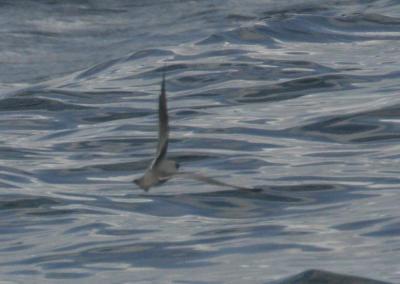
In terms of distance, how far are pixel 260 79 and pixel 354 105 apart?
1.49 metres

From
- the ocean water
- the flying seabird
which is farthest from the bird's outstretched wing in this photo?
the ocean water

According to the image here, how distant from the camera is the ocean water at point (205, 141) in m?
8.07

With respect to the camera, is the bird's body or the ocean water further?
the ocean water

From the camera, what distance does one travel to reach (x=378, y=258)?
7.64 metres

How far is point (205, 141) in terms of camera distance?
11195mm

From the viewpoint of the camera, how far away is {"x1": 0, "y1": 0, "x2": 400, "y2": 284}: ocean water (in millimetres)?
8070

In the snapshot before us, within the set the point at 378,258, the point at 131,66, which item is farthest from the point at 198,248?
the point at 131,66

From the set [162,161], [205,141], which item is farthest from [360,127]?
[162,161]

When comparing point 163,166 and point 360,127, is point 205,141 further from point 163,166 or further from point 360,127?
point 163,166

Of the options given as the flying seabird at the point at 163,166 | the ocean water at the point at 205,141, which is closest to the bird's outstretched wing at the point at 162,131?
the flying seabird at the point at 163,166

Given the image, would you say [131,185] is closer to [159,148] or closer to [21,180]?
[21,180]

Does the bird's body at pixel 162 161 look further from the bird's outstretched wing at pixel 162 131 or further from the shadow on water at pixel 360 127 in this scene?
the shadow on water at pixel 360 127

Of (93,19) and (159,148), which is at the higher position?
(159,148)

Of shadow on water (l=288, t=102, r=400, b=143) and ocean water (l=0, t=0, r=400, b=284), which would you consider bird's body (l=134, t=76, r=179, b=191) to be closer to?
ocean water (l=0, t=0, r=400, b=284)
